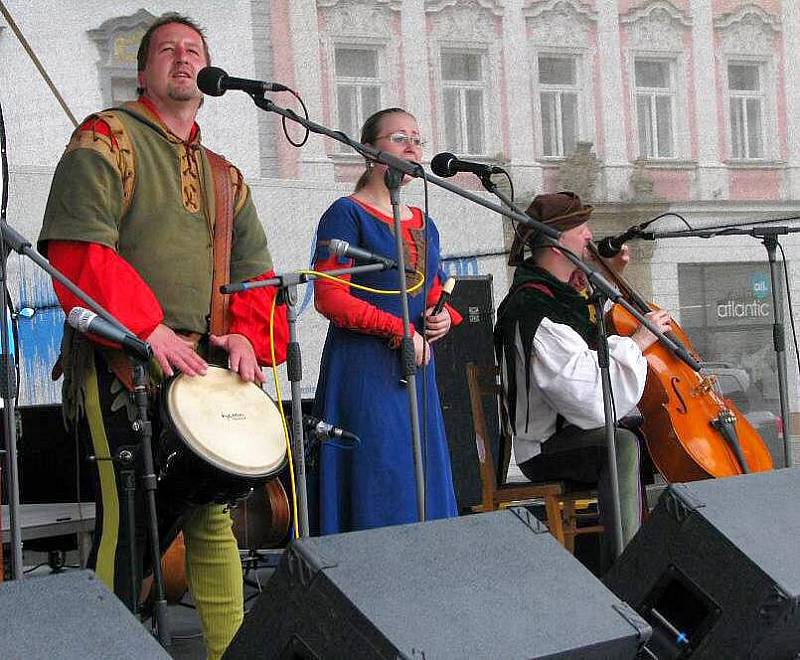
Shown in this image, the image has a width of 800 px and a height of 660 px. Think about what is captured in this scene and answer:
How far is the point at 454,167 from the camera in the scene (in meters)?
3.42

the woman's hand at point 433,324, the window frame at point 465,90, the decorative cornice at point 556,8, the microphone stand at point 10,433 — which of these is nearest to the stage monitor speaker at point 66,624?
the microphone stand at point 10,433

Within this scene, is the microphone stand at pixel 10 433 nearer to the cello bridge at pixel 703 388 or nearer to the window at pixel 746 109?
the cello bridge at pixel 703 388

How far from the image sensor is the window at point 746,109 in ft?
20.4

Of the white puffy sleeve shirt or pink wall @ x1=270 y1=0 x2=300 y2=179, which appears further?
pink wall @ x1=270 y1=0 x2=300 y2=179

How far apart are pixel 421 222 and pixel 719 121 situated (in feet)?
8.85

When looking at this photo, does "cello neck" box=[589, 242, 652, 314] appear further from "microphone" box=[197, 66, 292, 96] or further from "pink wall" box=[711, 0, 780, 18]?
"pink wall" box=[711, 0, 780, 18]

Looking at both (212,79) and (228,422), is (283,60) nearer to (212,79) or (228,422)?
(212,79)

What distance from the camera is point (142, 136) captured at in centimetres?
328

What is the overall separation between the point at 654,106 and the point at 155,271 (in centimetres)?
342

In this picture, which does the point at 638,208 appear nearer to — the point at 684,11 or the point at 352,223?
the point at 684,11

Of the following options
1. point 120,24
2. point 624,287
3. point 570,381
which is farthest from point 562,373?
point 120,24

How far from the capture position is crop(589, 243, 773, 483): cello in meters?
4.21

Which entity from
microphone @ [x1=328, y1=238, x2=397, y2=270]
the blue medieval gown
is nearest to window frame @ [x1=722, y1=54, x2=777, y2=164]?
the blue medieval gown

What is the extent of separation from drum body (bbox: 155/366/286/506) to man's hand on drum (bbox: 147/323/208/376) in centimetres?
2
